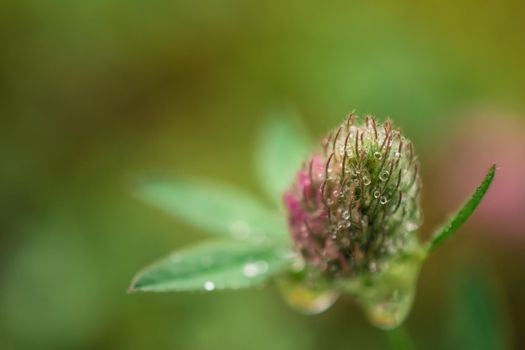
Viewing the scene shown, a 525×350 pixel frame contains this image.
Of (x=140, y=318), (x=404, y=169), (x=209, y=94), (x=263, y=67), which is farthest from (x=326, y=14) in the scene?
(x=404, y=169)

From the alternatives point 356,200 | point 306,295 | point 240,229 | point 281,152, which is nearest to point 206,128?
point 281,152

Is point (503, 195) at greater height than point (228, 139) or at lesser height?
lesser

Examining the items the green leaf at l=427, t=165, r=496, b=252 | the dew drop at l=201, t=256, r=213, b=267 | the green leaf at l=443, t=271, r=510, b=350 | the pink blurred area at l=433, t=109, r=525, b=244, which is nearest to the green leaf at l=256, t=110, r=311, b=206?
the dew drop at l=201, t=256, r=213, b=267

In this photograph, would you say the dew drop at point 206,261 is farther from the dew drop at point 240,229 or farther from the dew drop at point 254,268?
the dew drop at point 240,229

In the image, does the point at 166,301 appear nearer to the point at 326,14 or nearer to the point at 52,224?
the point at 52,224

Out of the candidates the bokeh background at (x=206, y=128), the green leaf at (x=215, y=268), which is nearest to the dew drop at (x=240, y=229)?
the green leaf at (x=215, y=268)

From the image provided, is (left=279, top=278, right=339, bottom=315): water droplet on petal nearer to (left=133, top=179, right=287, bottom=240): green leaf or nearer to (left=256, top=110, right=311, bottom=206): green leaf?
(left=133, top=179, right=287, bottom=240): green leaf
